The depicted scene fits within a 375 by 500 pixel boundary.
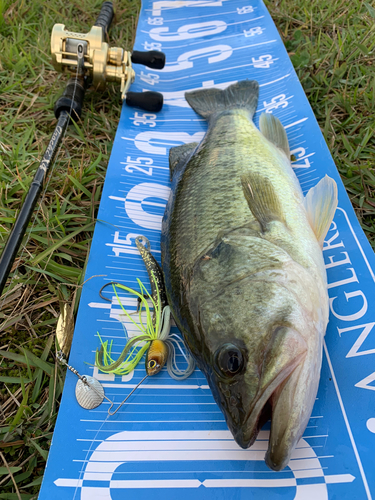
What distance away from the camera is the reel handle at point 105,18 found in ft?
12.5

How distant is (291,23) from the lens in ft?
13.6

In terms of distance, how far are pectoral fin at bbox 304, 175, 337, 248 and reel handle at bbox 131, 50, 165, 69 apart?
2257 mm

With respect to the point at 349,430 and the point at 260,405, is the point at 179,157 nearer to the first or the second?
the point at 260,405

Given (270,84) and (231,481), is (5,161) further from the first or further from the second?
(231,481)

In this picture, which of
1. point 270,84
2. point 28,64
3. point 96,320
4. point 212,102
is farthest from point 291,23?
point 96,320

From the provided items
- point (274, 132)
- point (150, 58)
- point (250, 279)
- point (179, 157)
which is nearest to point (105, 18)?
point (150, 58)

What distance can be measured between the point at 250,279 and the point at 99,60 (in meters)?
2.70

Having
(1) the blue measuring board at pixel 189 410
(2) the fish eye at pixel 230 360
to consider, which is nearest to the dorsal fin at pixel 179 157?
(1) the blue measuring board at pixel 189 410

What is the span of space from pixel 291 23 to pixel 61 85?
281cm

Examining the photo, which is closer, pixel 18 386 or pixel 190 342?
pixel 190 342

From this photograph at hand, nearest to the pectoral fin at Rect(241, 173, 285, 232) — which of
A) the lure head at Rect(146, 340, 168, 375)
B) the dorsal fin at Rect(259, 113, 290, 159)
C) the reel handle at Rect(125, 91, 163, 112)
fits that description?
the dorsal fin at Rect(259, 113, 290, 159)

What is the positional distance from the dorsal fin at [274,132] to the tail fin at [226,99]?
0.29 meters

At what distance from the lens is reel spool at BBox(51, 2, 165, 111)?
3.14m

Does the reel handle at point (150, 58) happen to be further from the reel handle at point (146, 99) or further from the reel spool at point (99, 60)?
the reel handle at point (146, 99)
